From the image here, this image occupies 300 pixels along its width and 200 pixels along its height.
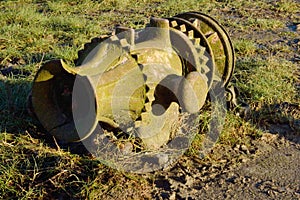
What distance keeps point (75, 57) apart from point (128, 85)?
1.56 m

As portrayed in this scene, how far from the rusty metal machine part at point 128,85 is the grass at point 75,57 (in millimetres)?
223

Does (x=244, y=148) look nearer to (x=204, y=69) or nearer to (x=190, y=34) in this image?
(x=204, y=69)

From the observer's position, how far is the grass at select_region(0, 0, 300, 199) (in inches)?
90.1

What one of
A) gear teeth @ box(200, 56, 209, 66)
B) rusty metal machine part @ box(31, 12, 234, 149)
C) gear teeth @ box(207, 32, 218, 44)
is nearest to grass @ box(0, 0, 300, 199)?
rusty metal machine part @ box(31, 12, 234, 149)

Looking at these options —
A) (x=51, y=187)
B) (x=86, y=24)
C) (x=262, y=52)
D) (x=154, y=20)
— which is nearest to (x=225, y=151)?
(x=154, y=20)

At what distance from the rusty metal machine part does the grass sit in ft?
0.73

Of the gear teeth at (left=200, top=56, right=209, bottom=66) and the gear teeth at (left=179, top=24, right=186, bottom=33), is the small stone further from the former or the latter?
the gear teeth at (left=179, top=24, right=186, bottom=33)

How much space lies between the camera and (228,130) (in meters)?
2.82

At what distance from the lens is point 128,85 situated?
2.26m

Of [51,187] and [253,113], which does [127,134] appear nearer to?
[51,187]

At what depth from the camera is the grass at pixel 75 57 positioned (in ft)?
7.51

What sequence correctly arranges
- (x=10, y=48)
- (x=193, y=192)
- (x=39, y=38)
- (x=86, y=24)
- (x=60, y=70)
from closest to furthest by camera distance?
(x=60, y=70)
(x=193, y=192)
(x=10, y=48)
(x=39, y=38)
(x=86, y=24)

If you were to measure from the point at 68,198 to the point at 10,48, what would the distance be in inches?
84.9

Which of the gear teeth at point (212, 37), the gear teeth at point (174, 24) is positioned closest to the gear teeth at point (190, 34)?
the gear teeth at point (174, 24)
